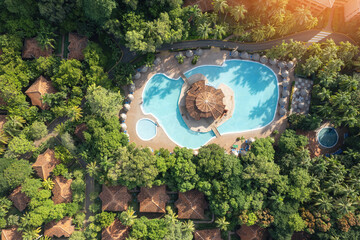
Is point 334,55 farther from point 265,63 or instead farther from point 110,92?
point 110,92

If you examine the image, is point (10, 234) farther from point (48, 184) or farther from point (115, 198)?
point (115, 198)

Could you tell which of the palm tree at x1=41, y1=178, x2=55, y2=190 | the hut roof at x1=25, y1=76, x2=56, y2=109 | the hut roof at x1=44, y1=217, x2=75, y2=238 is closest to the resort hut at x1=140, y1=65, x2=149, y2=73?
the hut roof at x1=25, y1=76, x2=56, y2=109

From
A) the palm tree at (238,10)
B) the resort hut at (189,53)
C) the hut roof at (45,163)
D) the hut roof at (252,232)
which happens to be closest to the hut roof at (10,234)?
the hut roof at (45,163)

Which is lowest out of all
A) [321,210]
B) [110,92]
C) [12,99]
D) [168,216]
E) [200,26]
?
[168,216]

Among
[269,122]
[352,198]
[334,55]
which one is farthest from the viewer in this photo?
[269,122]

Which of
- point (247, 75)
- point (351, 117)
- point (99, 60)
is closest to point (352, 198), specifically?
point (351, 117)

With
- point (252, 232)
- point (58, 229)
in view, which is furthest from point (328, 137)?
point (58, 229)

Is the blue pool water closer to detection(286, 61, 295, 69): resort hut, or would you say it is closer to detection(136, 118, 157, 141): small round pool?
detection(136, 118, 157, 141): small round pool
